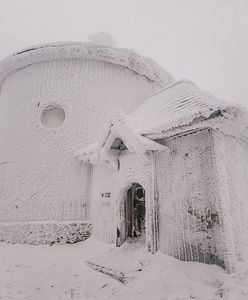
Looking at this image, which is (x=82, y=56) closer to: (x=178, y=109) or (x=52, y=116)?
(x=52, y=116)

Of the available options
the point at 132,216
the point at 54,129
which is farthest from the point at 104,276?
the point at 54,129

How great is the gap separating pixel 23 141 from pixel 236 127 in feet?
24.5

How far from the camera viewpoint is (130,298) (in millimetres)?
4746

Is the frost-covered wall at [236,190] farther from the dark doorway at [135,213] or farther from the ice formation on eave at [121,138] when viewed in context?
the dark doorway at [135,213]

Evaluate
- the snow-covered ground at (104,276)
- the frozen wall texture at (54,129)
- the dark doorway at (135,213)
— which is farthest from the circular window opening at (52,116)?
the snow-covered ground at (104,276)

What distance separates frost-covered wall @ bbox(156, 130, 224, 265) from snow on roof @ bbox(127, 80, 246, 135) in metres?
0.53

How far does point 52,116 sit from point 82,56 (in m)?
2.66

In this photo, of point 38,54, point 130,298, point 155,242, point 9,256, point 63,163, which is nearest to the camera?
point 130,298

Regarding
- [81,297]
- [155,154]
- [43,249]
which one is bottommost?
[81,297]

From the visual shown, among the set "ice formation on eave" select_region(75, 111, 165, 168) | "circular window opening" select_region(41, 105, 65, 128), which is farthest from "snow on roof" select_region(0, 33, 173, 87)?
"ice formation on eave" select_region(75, 111, 165, 168)

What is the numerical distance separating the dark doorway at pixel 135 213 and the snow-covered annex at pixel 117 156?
0.03 m

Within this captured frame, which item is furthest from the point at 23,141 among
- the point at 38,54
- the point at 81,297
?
the point at 81,297

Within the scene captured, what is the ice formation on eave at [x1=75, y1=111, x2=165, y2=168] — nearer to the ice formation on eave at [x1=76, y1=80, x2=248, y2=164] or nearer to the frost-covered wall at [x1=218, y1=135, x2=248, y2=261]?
the ice formation on eave at [x1=76, y1=80, x2=248, y2=164]

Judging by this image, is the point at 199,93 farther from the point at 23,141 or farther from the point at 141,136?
the point at 23,141
